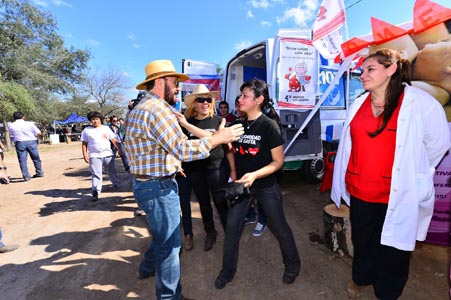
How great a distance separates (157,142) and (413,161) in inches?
73.1

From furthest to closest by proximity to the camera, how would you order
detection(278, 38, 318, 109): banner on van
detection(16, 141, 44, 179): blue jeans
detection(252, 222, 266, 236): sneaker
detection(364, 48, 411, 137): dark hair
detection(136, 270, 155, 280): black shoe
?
1. detection(16, 141, 44, 179): blue jeans
2. detection(278, 38, 318, 109): banner on van
3. detection(252, 222, 266, 236): sneaker
4. detection(136, 270, 155, 280): black shoe
5. detection(364, 48, 411, 137): dark hair

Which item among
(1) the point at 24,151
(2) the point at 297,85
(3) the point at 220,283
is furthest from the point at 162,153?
(1) the point at 24,151

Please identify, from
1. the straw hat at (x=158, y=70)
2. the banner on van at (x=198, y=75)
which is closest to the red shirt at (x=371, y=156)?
the straw hat at (x=158, y=70)

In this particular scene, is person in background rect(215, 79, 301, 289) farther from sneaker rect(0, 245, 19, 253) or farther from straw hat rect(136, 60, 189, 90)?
sneaker rect(0, 245, 19, 253)

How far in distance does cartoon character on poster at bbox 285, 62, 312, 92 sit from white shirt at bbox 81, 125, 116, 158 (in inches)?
151

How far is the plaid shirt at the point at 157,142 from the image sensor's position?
1.75 m

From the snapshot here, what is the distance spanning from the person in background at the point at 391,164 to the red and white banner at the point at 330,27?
1.35 metres

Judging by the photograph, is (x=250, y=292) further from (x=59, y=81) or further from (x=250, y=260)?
(x=59, y=81)

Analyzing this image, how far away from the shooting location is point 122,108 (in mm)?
43062

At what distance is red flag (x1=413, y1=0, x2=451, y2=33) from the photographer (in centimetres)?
214

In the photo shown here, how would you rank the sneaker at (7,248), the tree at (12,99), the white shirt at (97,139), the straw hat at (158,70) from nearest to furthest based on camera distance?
the straw hat at (158,70), the sneaker at (7,248), the white shirt at (97,139), the tree at (12,99)

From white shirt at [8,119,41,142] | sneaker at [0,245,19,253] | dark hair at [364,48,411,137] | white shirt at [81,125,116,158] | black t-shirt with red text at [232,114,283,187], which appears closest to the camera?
dark hair at [364,48,411,137]

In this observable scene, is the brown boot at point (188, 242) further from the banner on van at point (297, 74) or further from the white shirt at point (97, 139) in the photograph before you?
the white shirt at point (97, 139)

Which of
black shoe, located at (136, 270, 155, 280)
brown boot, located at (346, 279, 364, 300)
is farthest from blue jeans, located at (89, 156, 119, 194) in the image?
brown boot, located at (346, 279, 364, 300)
